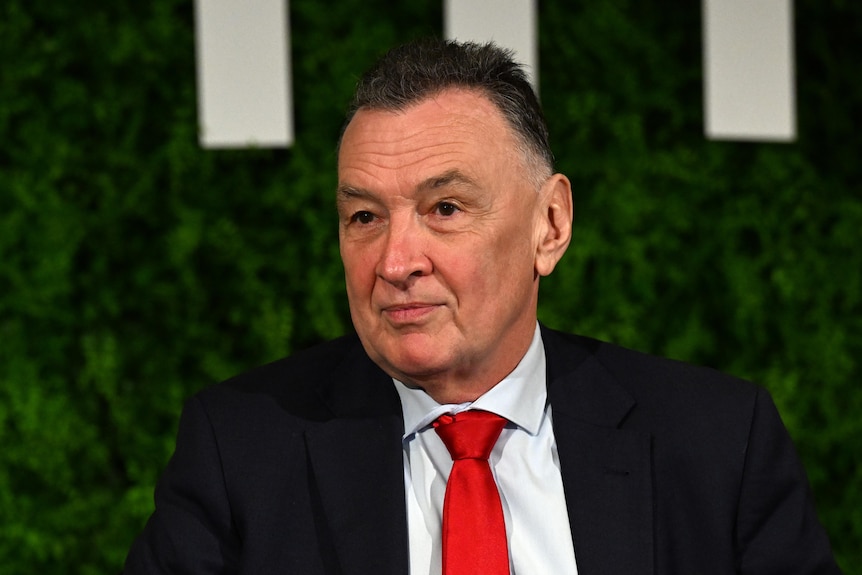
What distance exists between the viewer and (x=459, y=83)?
1372 mm

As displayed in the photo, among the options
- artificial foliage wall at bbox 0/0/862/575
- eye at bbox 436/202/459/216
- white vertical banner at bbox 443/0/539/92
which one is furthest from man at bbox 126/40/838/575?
white vertical banner at bbox 443/0/539/92

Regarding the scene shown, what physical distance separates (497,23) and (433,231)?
129cm

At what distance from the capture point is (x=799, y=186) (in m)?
2.72

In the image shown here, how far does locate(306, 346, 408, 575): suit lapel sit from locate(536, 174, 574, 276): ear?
28 cm

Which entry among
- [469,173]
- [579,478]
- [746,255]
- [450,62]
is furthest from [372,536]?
[746,255]

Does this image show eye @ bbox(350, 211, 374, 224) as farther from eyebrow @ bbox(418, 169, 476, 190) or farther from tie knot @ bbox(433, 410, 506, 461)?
tie knot @ bbox(433, 410, 506, 461)

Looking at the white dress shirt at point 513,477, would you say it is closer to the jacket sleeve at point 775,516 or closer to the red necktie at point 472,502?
the red necktie at point 472,502

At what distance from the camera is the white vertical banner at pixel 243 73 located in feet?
7.77

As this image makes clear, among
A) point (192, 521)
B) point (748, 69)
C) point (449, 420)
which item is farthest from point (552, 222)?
point (748, 69)

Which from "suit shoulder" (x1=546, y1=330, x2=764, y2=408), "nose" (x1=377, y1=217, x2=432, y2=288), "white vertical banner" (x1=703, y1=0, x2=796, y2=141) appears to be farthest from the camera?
"white vertical banner" (x1=703, y1=0, x2=796, y2=141)

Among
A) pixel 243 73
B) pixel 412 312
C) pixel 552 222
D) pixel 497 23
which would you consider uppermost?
pixel 497 23

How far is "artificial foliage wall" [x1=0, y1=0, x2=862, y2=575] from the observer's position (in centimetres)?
229

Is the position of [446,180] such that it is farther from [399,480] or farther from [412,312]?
[399,480]

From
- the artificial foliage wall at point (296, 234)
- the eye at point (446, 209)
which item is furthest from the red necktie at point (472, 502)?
the artificial foliage wall at point (296, 234)
